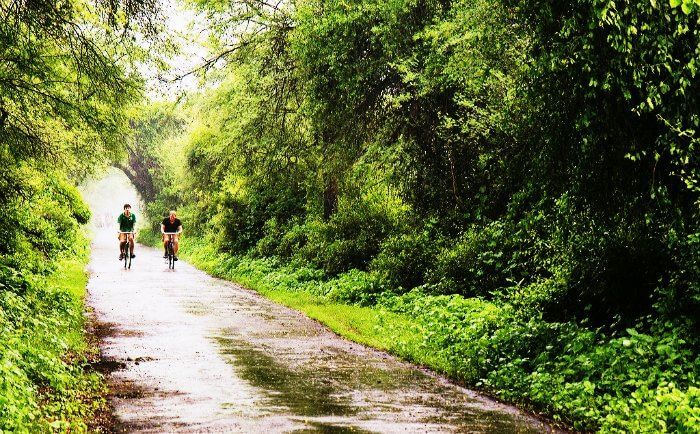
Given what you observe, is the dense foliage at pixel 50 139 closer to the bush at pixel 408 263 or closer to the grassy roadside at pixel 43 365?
the grassy roadside at pixel 43 365

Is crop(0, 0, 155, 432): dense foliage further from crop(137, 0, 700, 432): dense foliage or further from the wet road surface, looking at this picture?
crop(137, 0, 700, 432): dense foliage

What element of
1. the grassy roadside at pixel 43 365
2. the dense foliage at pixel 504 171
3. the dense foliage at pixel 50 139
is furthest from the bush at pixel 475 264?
the grassy roadside at pixel 43 365

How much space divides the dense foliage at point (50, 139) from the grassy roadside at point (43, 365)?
0.05 feet

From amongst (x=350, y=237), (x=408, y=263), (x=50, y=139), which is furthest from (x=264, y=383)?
(x=350, y=237)

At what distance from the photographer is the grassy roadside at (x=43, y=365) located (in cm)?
620

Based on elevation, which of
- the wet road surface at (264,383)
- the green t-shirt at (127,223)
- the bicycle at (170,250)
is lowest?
the wet road surface at (264,383)

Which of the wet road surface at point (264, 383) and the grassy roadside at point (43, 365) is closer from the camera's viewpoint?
the grassy roadside at point (43, 365)

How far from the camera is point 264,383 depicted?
843 cm

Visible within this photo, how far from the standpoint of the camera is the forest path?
6.82m

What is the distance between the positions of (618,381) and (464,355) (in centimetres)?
261

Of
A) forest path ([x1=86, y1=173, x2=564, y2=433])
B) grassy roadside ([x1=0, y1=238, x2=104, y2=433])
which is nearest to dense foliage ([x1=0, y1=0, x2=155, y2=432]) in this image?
grassy roadside ([x1=0, y1=238, x2=104, y2=433])

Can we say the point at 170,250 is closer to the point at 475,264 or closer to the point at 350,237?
the point at 350,237

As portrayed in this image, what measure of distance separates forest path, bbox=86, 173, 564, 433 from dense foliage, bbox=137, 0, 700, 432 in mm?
990

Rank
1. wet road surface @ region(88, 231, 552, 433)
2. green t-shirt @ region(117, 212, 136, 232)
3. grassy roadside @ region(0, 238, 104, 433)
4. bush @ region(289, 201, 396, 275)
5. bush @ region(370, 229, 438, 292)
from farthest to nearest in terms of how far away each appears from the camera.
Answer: green t-shirt @ region(117, 212, 136, 232)
bush @ region(289, 201, 396, 275)
bush @ region(370, 229, 438, 292)
wet road surface @ region(88, 231, 552, 433)
grassy roadside @ region(0, 238, 104, 433)
